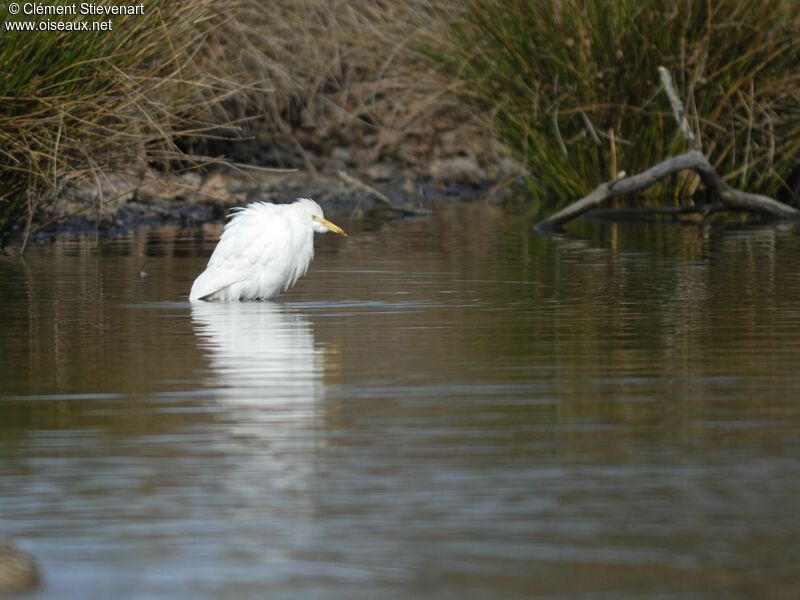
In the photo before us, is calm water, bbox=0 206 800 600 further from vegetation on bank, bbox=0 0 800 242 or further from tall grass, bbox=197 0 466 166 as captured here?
tall grass, bbox=197 0 466 166

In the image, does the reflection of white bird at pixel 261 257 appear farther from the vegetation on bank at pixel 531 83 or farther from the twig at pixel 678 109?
the twig at pixel 678 109

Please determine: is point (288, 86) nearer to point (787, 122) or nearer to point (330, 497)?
point (787, 122)

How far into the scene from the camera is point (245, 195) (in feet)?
51.1

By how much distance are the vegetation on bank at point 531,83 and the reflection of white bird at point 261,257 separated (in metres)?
1.45

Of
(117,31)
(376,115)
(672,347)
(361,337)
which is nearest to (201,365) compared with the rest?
(361,337)

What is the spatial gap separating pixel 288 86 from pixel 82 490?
13024mm

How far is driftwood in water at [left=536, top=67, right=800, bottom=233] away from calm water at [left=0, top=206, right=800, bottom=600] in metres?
3.46

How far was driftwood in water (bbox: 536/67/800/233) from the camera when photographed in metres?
12.2

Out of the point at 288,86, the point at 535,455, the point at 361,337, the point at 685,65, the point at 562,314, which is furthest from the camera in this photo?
the point at 288,86

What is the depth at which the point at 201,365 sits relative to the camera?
6141 mm

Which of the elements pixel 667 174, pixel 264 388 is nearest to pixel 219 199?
pixel 667 174

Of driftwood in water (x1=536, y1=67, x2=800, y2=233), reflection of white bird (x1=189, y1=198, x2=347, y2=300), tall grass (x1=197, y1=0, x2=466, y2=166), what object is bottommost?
reflection of white bird (x1=189, y1=198, x2=347, y2=300)

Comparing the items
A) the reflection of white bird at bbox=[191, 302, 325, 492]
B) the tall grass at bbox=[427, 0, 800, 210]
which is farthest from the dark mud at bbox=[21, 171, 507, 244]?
the reflection of white bird at bbox=[191, 302, 325, 492]

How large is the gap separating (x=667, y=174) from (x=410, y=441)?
26.6ft
